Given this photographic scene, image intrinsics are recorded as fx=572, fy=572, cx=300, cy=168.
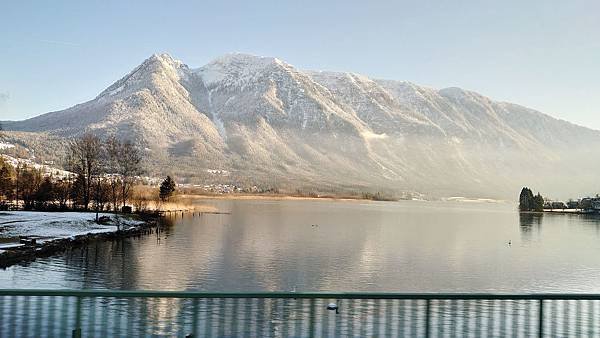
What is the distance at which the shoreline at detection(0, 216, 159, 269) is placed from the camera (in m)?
46.4

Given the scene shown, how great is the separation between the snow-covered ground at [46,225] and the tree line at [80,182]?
31.0ft

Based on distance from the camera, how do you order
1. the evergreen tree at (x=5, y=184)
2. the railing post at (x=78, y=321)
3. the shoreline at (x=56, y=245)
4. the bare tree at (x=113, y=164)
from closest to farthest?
the railing post at (x=78, y=321)
the shoreline at (x=56, y=245)
the evergreen tree at (x=5, y=184)
the bare tree at (x=113, y=164)

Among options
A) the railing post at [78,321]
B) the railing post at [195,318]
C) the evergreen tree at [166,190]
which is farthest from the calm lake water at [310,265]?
the evergreen tree at [166,190]

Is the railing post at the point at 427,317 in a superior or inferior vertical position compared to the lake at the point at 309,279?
superior

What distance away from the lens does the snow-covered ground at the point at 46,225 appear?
62094mm

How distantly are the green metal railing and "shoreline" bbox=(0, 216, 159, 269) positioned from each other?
36.1 meters

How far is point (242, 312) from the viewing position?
36.8 feet

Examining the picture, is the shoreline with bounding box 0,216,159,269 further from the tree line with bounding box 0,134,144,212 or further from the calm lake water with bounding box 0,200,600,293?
the tree line with bounding box 0,134,144,212

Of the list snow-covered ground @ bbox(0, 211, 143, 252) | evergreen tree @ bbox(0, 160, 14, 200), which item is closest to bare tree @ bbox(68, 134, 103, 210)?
snow-covered ground @ bbox(0, 211, 143, 252)

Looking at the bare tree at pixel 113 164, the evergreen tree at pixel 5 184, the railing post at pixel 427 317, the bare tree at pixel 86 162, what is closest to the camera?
the railing post at pixel 427 317

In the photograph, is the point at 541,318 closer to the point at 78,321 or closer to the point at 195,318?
the point at 195,318

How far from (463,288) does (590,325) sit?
99.7 feet

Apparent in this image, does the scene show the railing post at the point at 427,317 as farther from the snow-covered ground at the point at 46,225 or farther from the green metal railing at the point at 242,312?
the snow-covered ground at the point at 46,225

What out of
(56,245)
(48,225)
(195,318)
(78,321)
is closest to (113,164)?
(48,225)
